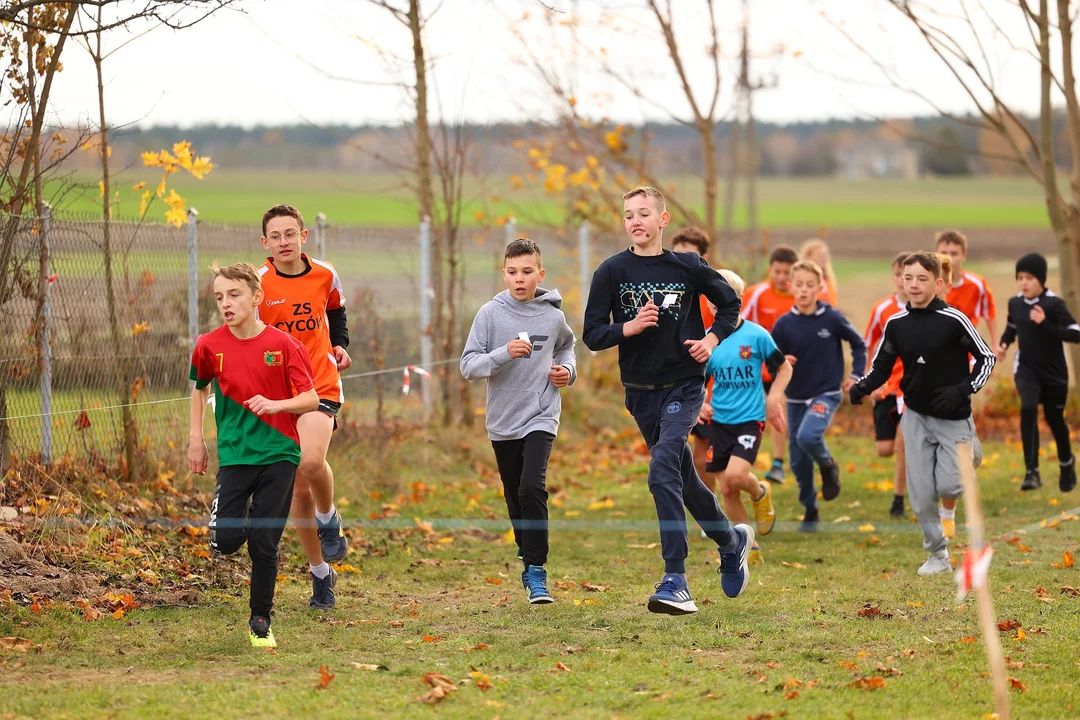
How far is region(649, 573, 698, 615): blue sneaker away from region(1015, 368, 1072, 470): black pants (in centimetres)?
564

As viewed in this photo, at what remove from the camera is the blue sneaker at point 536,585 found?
275 inches

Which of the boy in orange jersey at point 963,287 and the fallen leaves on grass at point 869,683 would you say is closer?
the fallen leaves on grass at point 869,683

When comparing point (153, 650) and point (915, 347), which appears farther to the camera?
point (915, 347)

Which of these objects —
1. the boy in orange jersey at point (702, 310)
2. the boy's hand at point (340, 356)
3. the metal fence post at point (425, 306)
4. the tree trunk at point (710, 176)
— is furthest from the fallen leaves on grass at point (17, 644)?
the tree trunk at point (710, 176)

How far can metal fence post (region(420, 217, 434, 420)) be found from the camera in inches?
551

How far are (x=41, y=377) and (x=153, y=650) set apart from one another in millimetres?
3094

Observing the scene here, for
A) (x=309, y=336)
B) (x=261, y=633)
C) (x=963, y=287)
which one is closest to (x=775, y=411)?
(x=309, y=336)

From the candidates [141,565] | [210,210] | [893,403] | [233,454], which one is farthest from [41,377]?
[210,210]

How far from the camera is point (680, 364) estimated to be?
678cm

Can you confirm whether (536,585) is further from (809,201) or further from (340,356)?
(809,201)

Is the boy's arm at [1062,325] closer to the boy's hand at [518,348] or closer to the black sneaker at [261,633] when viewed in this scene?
the boy's hand at [518,348]

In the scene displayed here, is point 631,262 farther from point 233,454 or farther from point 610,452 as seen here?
point 610,452

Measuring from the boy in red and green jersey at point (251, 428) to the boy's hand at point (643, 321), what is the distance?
1598 millimetres

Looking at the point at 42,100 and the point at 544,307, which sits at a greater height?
the point at 42,100
